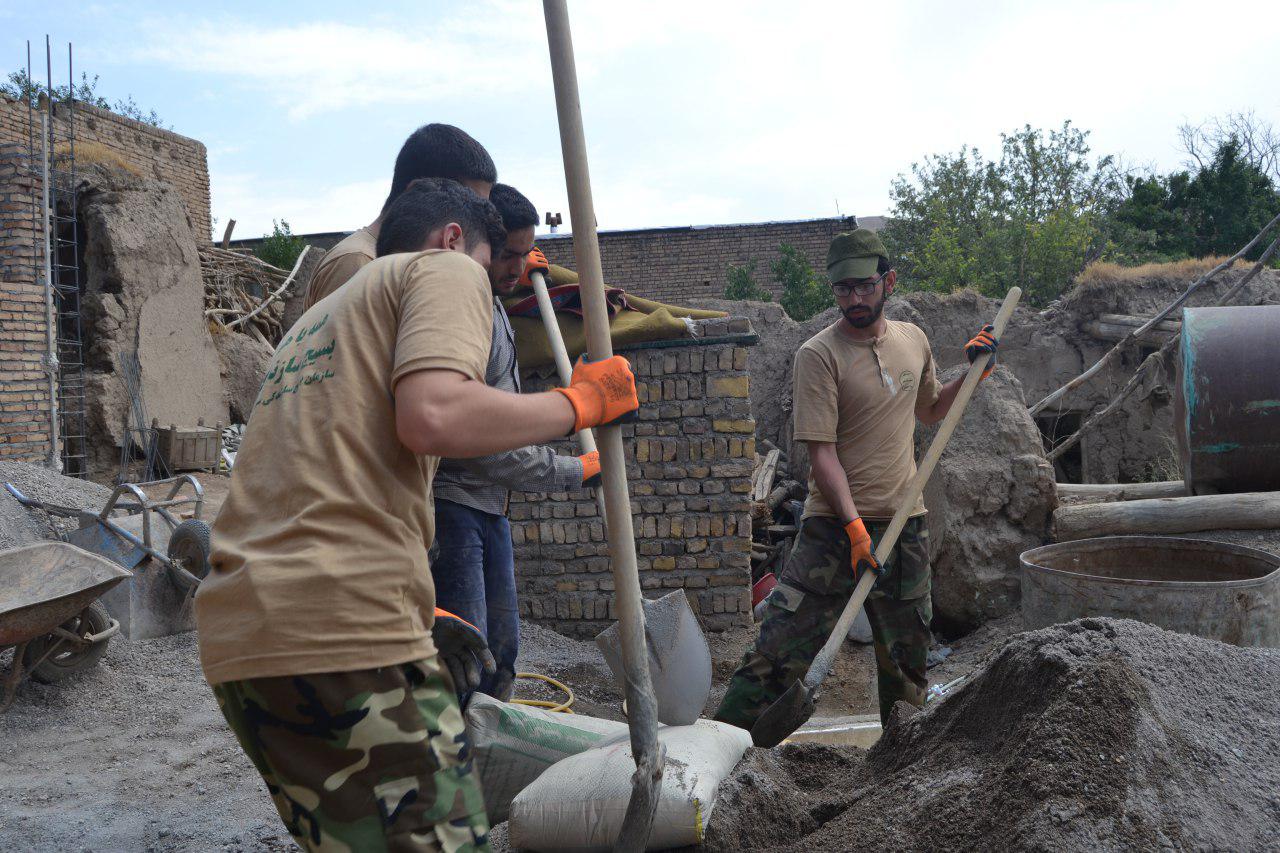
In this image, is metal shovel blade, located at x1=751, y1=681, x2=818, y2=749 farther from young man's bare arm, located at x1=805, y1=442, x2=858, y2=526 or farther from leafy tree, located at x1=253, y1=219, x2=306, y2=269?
leafy tree, located at x1=253, y1=219, x2=306, y2=269

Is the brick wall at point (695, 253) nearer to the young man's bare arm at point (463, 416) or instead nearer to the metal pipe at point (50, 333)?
Answer: the metal pipe at point (50, 333)

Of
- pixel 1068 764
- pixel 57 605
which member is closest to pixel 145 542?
pixel 57 605

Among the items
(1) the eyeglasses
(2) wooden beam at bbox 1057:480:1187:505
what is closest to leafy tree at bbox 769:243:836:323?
(2) wooden beam at bbox 1057:480:1187:505

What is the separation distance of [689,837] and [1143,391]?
853 centimetres

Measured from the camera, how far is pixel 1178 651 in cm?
209

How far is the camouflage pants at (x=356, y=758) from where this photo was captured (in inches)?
51.0

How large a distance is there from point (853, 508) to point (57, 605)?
3215mm

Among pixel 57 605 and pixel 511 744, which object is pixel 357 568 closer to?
pixel 511 744

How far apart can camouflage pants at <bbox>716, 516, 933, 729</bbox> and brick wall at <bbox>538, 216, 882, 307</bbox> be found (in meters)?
15.8

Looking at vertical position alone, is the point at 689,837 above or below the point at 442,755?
below

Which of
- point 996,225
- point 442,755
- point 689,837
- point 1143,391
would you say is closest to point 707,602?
point 689,837

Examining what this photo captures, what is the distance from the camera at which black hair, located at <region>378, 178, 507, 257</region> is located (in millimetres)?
1751

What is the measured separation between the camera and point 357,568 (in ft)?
4.33

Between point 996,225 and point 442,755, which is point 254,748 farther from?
point 996,225
